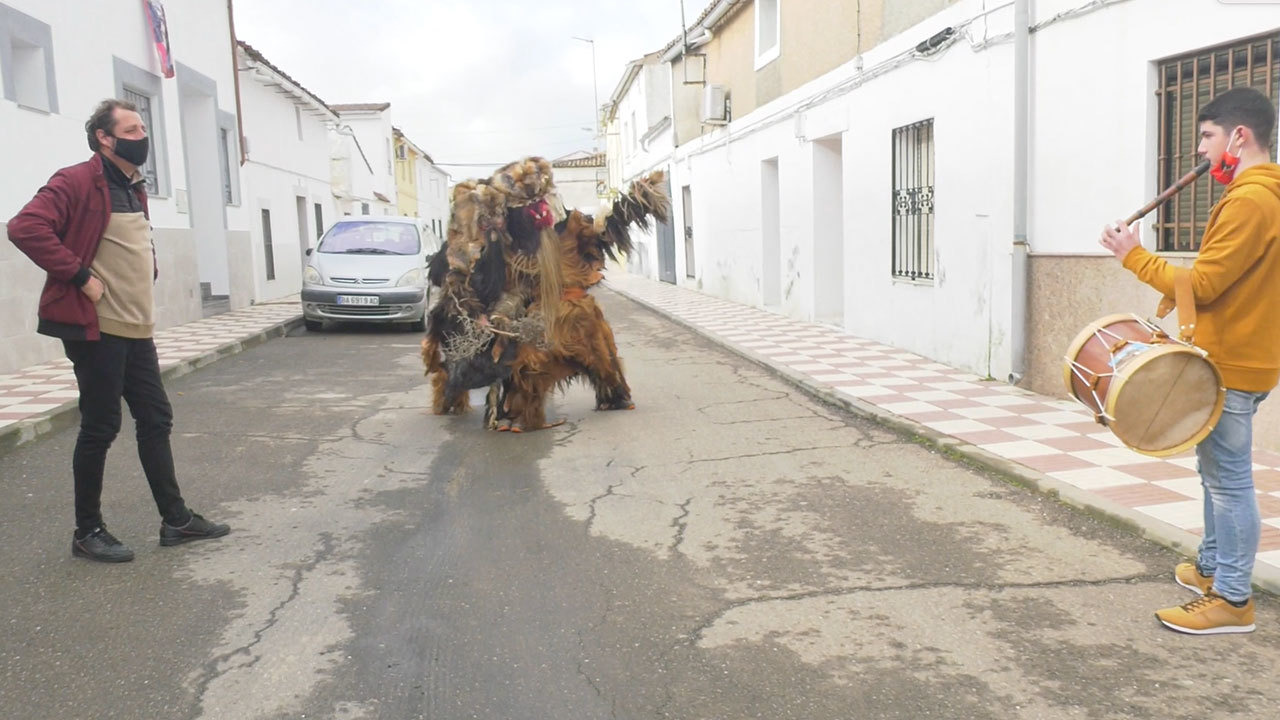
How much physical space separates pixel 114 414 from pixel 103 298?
497mm

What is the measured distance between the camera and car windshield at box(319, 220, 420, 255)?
49.0ft

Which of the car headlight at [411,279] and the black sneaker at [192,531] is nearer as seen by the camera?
the black sneaker at [192,531]

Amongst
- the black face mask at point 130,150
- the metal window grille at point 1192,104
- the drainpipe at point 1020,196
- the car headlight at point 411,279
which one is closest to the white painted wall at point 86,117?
the car headlight at point 411,279

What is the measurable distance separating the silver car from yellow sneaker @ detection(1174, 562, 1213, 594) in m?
11.6

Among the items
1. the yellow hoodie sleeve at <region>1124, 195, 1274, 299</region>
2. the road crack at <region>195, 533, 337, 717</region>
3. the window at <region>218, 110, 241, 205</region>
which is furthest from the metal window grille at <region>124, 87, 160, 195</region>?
the yellow hoodie sleeve at <region>1124, 195, 1274, 299</region>

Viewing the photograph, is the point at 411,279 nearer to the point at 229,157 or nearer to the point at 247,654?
the point at 229,157

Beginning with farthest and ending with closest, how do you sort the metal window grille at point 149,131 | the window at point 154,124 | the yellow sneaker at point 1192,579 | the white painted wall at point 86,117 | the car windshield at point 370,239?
the car windshield at point 370,239 < the metal window grille at point 149,131 < the window at point 154,124 < the white painted wall at point 86,117 < the yellow sneaker at point 1192,579

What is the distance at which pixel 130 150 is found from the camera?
4.37 meters

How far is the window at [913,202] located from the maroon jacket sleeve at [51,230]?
797cm

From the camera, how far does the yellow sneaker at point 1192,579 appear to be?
3707mm

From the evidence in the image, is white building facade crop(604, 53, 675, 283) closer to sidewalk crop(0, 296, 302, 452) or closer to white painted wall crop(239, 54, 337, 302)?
white painted wall crop(239, 54, 337, 302)

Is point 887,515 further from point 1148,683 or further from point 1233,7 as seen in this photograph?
point 1233,7

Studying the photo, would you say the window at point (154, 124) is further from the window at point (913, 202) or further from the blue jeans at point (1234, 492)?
the blue jeans at point (1234, 492)

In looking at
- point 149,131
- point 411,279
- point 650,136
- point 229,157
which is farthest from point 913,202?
point 650,136
